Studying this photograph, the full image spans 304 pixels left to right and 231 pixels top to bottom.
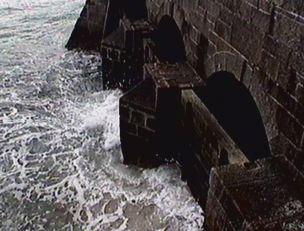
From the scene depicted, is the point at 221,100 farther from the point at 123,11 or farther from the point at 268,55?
the point at 123,11

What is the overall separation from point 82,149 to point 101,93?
7.72 ft

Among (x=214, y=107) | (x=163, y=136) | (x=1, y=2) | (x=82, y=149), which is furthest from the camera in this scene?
(x=1, y=2)

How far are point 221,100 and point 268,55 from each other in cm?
254

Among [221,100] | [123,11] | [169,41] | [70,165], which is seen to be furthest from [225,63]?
[123,11]

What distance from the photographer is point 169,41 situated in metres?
8.07

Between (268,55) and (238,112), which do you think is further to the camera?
(238,112)

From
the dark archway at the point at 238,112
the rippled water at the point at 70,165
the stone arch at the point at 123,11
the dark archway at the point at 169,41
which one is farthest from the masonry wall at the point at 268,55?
the stone arch at the point at 123,11

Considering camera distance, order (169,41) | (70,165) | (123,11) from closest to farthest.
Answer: (70,165), (169,41), (123,11)

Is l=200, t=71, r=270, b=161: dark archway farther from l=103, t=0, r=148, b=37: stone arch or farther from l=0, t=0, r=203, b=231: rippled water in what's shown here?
l=103, t=0, r=148, b=37: stone arch

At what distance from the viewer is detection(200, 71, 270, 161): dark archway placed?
596 cm

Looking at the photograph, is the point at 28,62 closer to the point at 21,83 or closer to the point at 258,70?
the point at 21,83

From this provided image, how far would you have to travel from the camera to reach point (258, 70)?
13.1 feet

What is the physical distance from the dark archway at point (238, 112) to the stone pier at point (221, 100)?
0.05 feet

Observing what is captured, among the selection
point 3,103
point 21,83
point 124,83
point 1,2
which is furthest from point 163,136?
point 1,2
